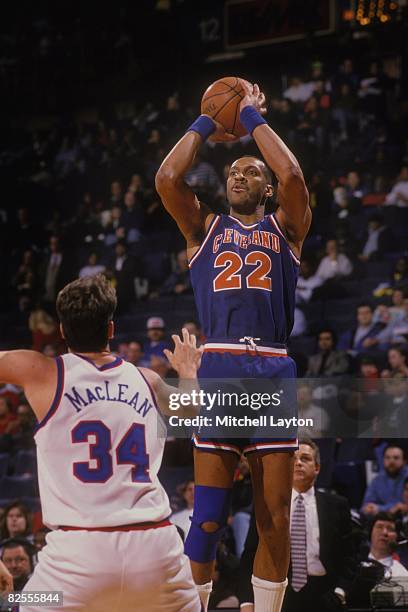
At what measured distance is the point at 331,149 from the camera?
46.9ft

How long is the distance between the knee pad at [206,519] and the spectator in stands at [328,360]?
18.0ft

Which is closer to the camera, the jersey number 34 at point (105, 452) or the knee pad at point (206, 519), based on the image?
the jersey number 34 at point (105, 452)

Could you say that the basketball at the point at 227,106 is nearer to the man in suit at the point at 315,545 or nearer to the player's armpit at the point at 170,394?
the player's armpit at the point at 170,394

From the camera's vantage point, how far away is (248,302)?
15.8ft

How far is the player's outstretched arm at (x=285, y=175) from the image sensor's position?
15.9ft

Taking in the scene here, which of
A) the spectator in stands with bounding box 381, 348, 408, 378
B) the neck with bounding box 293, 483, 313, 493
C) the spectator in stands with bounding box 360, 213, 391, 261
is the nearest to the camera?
the neck with bounding box 293, 483, 313, 493

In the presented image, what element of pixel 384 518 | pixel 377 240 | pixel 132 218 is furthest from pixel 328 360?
pixel 132 218

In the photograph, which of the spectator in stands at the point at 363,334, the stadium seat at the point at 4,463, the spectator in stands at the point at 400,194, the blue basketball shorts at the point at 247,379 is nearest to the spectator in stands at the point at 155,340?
the stadium seat at the point at 4,463

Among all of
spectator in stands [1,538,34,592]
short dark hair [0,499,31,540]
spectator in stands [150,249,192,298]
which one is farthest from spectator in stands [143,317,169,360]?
spectator in stands [1,538,34,592]

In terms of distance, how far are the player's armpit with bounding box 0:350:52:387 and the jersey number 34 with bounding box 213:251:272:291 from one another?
5.05 ft

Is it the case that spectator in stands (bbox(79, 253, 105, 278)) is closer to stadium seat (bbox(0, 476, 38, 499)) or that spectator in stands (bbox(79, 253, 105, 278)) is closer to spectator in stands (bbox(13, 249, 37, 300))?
spectator in stands (bbox(13, 249, 37, 300))

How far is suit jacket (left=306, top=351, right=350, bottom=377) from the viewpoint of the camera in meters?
10.0

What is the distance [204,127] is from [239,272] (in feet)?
2.80

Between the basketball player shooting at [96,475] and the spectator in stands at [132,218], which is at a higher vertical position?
the spectator in stands at [132,218]
